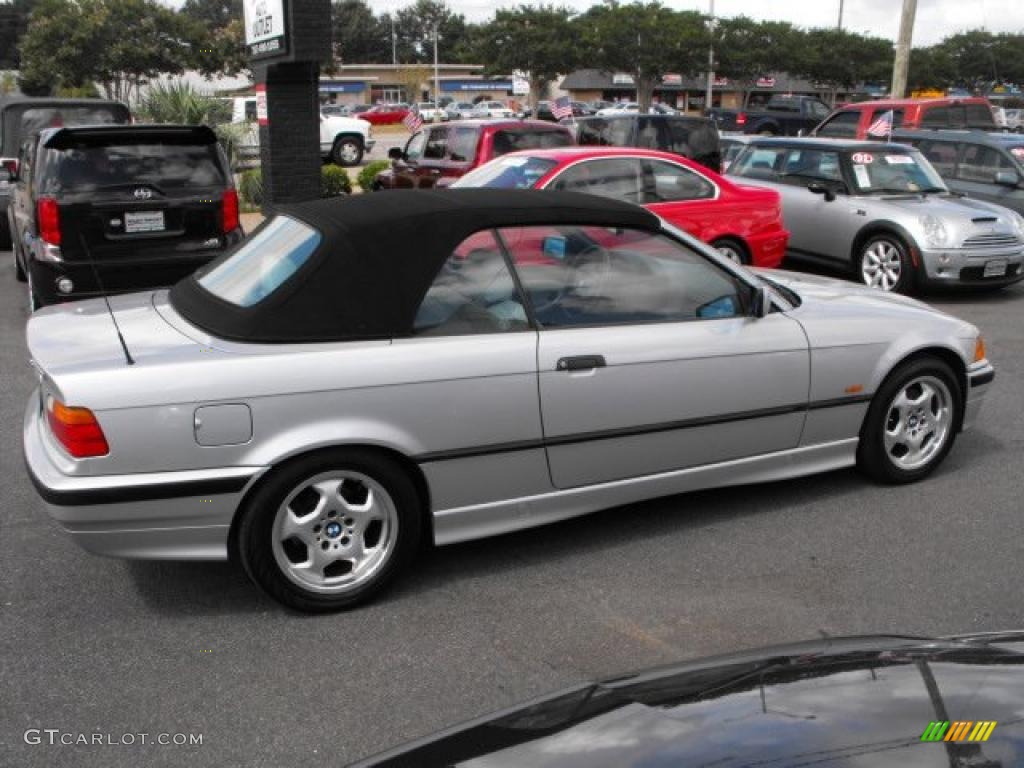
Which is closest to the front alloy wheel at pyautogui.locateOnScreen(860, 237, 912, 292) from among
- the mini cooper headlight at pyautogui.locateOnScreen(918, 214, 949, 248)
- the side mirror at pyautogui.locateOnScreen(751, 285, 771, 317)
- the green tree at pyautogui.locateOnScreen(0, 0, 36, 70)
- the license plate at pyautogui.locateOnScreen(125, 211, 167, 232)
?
the mini cooper headlight at pyautogui.locateOnScreen(918, 214, 949, 248)

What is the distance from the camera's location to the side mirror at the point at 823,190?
10.4 meters

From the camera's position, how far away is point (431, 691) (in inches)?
127

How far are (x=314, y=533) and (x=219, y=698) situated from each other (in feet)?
2.24

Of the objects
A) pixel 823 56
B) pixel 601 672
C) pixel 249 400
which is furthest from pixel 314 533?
pixel 823 56

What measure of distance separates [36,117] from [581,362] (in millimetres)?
12047

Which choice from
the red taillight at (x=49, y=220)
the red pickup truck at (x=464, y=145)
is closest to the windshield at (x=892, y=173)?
the red pickup truck at (x=464, y=145)

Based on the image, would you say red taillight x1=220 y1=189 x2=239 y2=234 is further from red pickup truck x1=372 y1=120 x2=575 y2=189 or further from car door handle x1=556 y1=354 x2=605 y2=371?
car door handle x1=556 y1=354 x2=605 y2=371

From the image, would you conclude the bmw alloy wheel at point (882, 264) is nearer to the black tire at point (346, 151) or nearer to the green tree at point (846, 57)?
the black tire at point (346, 151)

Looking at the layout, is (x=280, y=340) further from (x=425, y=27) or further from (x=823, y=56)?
(x=425, y=27)

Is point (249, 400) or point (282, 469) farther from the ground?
point (249, 400)

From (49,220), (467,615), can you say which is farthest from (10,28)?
(467,615)

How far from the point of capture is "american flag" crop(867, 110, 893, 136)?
A: 14.4 metres

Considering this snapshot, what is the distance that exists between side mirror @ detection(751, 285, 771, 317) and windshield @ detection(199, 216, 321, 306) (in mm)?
1926

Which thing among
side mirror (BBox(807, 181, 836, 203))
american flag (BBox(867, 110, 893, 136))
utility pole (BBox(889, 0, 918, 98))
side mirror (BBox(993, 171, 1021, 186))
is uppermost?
utility pole (BBox(889, 0, 918, 98))
